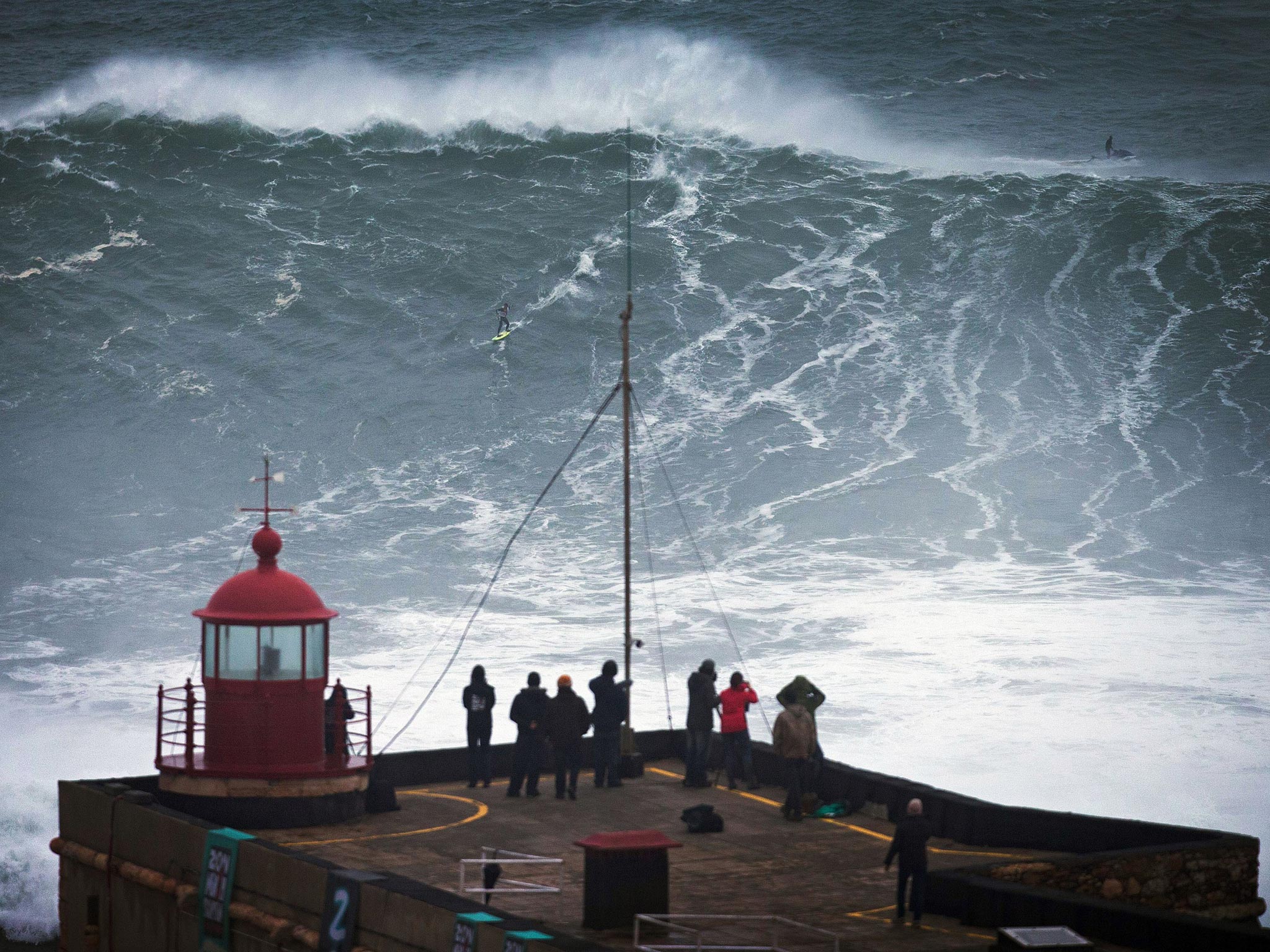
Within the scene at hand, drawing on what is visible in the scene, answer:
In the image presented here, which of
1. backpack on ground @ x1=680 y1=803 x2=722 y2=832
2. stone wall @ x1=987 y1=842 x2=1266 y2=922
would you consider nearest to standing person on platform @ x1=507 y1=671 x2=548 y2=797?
backpack on ground @ x1=680 y1=803 x2=722 y2=832

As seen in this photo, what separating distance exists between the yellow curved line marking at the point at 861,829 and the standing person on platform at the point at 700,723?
289 mm

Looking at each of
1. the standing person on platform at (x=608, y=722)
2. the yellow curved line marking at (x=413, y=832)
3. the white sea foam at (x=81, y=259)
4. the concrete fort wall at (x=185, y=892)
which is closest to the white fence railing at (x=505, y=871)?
the concrete fort wall at (x=185, y=892)

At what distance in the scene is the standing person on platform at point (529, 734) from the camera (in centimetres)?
1672

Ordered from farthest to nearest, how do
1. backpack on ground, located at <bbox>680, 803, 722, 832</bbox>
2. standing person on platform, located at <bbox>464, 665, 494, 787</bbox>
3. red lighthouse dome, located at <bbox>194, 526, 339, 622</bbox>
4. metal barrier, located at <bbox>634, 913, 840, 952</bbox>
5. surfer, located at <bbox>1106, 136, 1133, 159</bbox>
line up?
surfer, located at <bbox>1106, 136, 1133, 159</bbox> → standing person on platform, located at <bbox>464, 665, 494, 787</bbox> → backpack on ground, located at <bbox>680, 803, 722, 832</bbox> → red lighthouse dome, located at <bbox>194, 526, 339, 622</bbox> → metal barrier, located at <bbox>634, 913, 840, 952</bbox>

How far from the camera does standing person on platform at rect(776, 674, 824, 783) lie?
16453 millimetres

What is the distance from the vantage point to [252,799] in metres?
15.5

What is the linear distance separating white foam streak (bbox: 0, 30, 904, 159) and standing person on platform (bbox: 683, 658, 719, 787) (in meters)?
51.5

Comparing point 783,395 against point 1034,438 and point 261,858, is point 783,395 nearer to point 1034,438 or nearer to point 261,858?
point 1034,438

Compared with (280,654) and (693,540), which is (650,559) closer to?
(693,540)

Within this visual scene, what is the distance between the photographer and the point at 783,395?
161 feet

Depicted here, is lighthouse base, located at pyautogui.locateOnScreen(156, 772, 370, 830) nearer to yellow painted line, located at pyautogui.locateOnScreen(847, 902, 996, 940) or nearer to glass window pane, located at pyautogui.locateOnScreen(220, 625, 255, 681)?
glass window pane, located at pyautogui.locateOnScreen(220, 625, 255, 681)

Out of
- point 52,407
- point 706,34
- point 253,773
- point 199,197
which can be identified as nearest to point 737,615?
point 52,407

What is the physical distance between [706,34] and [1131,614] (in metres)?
41.7

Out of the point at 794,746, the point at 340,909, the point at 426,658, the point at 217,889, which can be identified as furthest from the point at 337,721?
the point at 426,658
